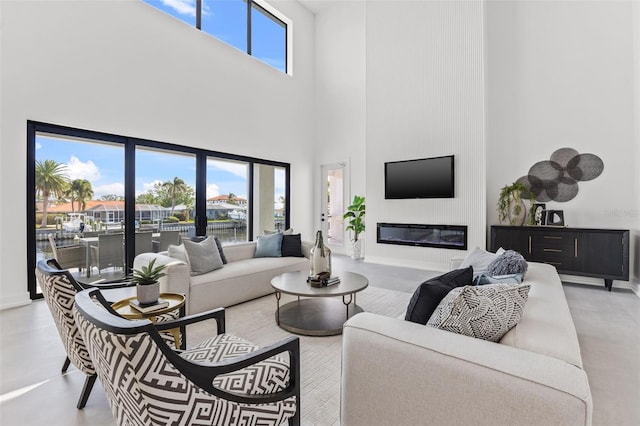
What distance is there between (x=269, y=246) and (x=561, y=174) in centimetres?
461

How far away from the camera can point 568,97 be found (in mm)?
4648

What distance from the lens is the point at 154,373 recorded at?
35.8 inches

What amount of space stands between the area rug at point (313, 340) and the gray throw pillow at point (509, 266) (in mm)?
1260

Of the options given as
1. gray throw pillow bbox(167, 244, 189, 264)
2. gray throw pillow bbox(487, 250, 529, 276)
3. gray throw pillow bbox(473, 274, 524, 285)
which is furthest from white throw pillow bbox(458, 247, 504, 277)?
gray throw pillow bbox(167, 244, 189, 264)

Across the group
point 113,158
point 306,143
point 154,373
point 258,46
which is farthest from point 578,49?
point 113,158

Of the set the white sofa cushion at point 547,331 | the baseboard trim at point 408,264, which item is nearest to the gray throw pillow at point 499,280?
the white sofa cushion at point 547,331

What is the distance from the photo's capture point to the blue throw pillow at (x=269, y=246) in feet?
13.9

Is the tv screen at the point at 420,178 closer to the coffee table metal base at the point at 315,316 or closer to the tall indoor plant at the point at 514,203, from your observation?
the tall indoor plant at the point at 514,203

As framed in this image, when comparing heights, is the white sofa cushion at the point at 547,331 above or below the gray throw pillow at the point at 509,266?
below

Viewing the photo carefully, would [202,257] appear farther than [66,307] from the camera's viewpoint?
Yes

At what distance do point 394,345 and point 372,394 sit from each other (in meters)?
0.24

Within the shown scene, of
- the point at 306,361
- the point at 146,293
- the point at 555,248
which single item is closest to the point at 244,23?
the point at 146,293

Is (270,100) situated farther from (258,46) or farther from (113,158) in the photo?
(113,158)

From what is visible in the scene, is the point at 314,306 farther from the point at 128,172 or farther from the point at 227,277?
the point at 128,172
